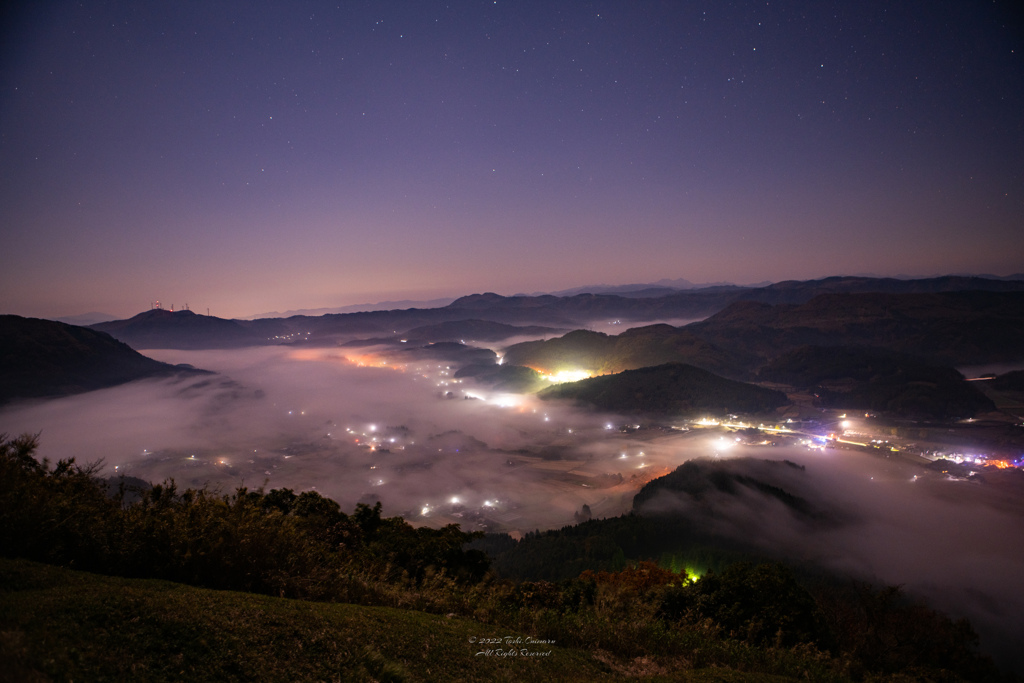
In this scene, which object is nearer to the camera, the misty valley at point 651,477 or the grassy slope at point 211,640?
the grassy slope at point 211,640

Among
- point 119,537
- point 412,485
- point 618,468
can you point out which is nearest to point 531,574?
point 412,485

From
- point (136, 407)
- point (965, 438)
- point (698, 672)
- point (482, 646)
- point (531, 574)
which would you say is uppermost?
point (482, 646)

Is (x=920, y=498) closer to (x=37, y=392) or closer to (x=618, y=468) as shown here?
(x=618, y=468)

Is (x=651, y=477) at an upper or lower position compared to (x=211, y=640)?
lower

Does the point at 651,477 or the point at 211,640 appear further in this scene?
the point at 651,477

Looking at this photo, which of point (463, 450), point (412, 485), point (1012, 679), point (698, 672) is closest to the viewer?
point (698, 672)

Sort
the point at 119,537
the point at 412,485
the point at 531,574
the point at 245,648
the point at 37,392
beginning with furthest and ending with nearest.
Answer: the point at 37,392, the point at 412,485, the point at 531,574, the point at 119,537, the point at 245,648

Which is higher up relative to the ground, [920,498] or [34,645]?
[34,645]

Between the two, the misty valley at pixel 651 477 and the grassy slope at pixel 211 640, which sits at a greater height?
the grassy slope at pixel 211 640
